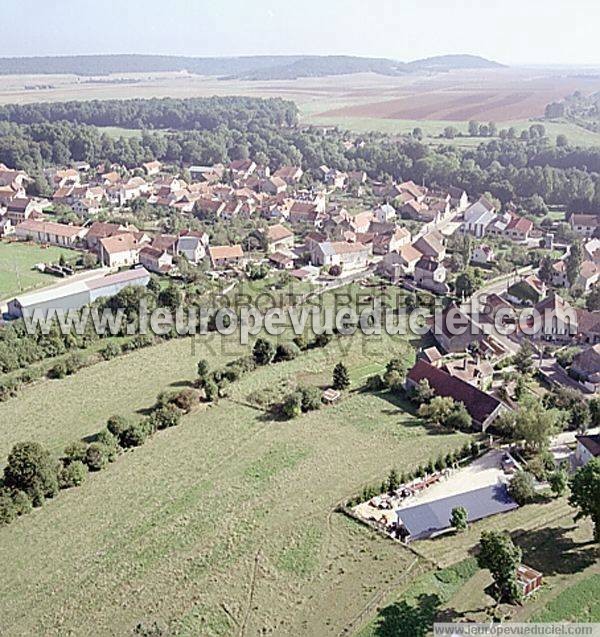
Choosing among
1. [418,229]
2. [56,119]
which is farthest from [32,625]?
[56,119]

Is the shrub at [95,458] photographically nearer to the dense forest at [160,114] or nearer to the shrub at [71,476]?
the shrub at [71,476]

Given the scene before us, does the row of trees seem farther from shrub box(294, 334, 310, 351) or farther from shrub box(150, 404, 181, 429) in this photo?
shrub box(294, 334, 310, 351)

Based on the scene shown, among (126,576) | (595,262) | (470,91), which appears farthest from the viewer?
(470,91)

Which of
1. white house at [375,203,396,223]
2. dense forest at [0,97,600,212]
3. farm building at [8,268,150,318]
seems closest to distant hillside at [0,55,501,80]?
dense forest at [0,97,600,212]

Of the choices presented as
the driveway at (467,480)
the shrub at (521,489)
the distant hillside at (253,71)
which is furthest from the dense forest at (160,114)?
the distant hillside at (253,71)

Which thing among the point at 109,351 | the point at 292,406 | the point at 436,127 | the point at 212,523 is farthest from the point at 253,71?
the point at 212,523

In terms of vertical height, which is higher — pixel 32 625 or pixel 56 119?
pixel 56 119

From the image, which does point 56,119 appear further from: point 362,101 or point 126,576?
point 126,576
